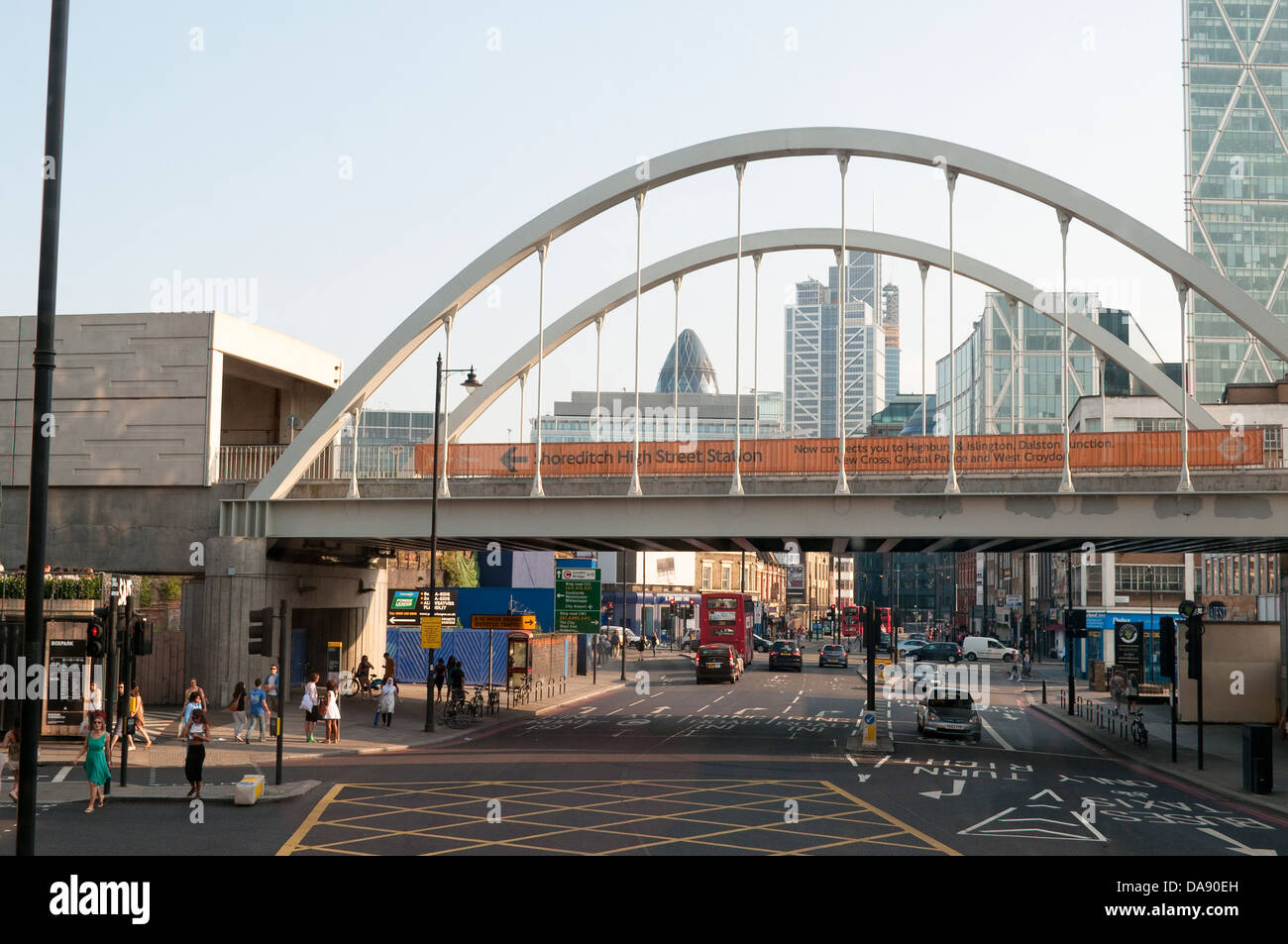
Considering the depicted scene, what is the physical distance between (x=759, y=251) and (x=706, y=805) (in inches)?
1149

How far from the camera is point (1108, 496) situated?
108ft

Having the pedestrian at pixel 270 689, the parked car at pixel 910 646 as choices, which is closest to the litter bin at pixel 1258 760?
the pedestrian at pixel 270 689

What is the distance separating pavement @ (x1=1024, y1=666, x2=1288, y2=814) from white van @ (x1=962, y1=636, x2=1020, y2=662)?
36142mm

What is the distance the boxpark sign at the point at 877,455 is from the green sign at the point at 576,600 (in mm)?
15049

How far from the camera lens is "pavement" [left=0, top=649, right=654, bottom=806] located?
23.0 m

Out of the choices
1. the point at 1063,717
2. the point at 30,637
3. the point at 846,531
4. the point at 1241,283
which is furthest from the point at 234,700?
the point at 1241,283

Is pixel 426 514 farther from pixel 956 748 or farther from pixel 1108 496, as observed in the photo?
pixel 1108 496

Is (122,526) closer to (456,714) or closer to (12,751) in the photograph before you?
(456,714)

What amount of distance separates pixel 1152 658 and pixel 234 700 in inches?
2352

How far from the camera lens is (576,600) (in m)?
53.2

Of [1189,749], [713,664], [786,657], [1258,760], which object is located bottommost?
[786,657]

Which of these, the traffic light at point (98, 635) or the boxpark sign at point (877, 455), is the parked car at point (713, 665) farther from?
the traffic light at point (98, 635)

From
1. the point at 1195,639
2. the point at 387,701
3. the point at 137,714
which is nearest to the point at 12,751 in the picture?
the point at 137,714

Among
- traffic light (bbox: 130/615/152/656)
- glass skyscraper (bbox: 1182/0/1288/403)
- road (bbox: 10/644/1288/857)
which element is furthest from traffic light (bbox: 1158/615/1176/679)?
glass skyscraper (bbox: 1182/0/1288/403)
